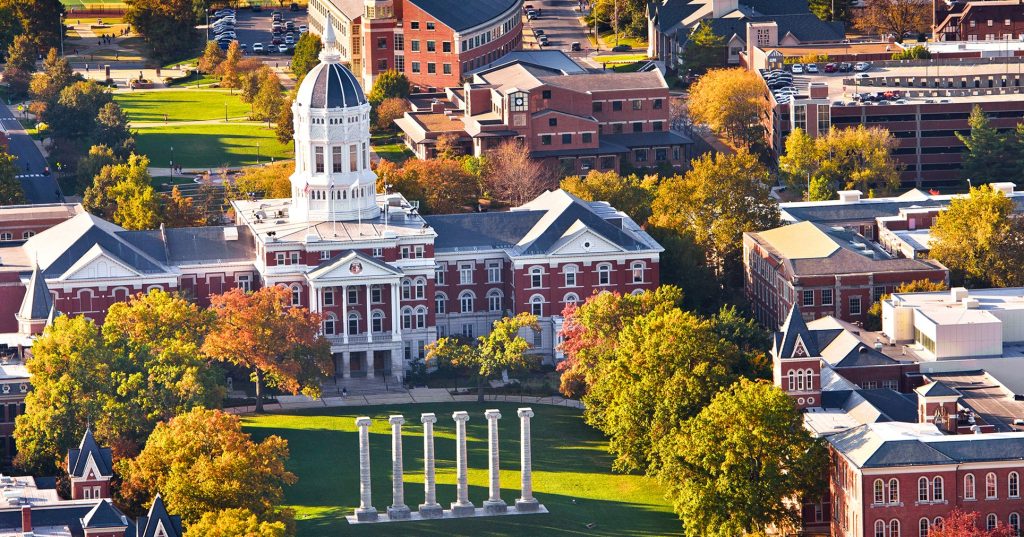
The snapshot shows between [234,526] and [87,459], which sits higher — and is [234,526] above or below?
below

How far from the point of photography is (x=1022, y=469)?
19200cm

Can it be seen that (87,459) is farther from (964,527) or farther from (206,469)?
(964,527)

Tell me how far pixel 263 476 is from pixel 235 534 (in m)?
12.8

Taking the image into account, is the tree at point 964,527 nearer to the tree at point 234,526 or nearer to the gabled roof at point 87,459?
the tree at point 234,526

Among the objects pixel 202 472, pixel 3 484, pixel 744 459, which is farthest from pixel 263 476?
pixel 744 459

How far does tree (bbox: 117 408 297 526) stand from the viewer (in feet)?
627

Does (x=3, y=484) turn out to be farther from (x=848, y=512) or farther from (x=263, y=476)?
(x=848, y=512)

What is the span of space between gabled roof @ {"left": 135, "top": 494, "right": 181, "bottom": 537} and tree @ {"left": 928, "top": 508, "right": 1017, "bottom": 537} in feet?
155

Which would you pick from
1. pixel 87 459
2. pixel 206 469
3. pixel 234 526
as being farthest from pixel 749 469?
pixel 87 459

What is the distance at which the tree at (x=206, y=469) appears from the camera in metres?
191

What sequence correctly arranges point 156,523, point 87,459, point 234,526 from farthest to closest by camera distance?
point 87,459 → point 156,523 → point 234,526

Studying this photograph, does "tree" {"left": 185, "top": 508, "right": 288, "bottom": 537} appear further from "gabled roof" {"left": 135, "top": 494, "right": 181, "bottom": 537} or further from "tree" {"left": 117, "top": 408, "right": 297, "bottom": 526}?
"tree" {"left": 117, "top": 408, "right": 297, "bottom": 526}

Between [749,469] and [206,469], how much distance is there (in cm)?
3475

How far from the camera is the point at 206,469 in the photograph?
629 ft
